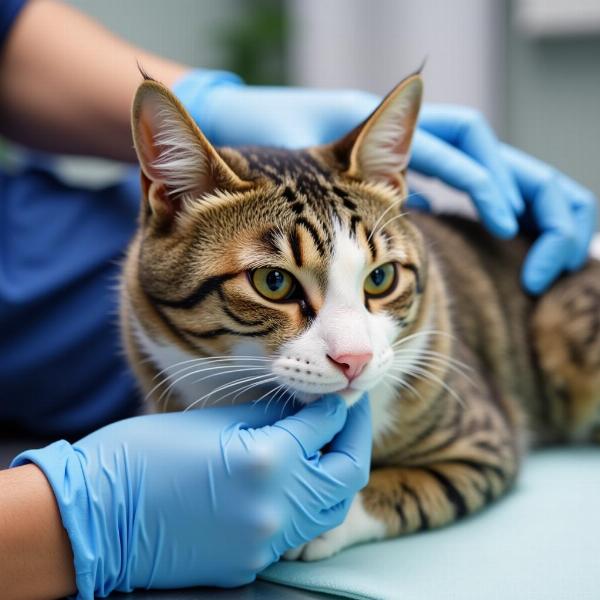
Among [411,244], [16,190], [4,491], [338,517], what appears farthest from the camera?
[16,190]

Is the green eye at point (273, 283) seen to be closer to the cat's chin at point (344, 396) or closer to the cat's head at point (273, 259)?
the cat's head at point (273, 259)

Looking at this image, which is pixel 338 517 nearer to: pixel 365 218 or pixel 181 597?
pixel 181 597

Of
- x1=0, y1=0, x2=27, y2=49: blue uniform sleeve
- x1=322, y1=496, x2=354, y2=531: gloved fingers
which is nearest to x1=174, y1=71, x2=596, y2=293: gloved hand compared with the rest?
x1=0, y1=0, x2=27, y2=49: blue uniform sleeve

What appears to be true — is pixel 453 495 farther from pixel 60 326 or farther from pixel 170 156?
pixel 60 326

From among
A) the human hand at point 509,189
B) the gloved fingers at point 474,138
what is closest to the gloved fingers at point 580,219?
the human hand at point 509,189

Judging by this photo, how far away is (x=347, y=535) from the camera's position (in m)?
1.08

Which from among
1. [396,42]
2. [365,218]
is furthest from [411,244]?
[396,42]

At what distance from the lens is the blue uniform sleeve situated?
5.68 ft

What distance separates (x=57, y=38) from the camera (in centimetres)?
175

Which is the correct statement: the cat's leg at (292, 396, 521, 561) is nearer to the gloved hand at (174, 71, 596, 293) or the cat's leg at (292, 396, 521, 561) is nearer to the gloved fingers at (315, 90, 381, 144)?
the gloved hand at (174, 71, 596, 293)

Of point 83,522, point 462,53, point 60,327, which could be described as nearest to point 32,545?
point 83,522

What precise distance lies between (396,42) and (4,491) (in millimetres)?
2617

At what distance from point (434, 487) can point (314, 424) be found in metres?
0.29

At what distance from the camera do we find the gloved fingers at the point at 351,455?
1.00 metres
